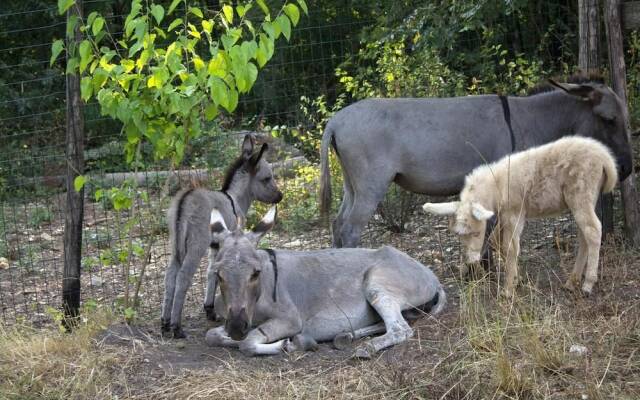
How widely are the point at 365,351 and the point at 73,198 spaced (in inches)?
104

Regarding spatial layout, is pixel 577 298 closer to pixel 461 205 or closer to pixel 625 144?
pixel 461 205

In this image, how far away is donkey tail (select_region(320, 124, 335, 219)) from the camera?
7926 mm

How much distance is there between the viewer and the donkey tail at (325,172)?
26.0 feet

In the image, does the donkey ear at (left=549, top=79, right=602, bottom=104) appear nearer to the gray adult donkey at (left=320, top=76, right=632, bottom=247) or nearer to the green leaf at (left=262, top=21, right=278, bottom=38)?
the gray adult donkey at (left=320, top=76, right=632, bottom=247)

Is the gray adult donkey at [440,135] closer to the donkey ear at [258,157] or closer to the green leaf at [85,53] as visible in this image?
the donkey ear at [258,157]

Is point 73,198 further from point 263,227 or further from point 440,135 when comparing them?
point 440,135

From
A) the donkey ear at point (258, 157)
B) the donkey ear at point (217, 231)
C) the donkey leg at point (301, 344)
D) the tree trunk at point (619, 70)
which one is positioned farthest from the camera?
the tree trunk at point (619, 70)

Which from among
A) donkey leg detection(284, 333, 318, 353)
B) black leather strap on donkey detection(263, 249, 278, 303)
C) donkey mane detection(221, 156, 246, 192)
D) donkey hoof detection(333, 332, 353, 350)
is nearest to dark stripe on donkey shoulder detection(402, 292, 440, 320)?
donkey hoof detection(333, 332, 353, 350)

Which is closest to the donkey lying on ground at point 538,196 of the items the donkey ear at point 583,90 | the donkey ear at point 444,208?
the donkey ear at point 444,208

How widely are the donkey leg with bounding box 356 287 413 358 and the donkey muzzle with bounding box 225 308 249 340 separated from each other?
0.79 meters

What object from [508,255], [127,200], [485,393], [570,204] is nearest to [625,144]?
[570,204]

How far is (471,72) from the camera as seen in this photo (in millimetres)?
12477

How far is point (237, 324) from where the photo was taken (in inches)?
237

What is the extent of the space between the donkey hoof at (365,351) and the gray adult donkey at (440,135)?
193 centimetres
